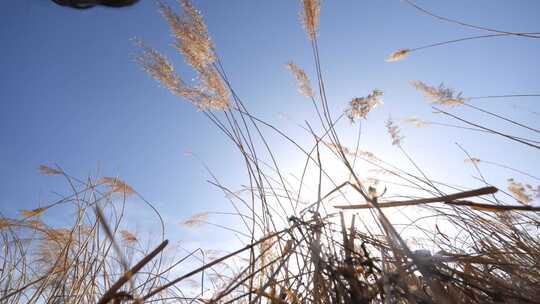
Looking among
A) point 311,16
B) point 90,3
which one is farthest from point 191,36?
point 90,3

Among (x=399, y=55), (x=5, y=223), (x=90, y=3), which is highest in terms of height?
(x=90, y=3)

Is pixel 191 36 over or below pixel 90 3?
below

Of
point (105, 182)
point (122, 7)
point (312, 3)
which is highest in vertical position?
point (122, 7)

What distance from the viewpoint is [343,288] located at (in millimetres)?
872

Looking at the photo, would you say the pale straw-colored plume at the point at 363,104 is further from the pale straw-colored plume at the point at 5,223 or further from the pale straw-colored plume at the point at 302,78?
the pale straw-colored plume at the point at 5,223

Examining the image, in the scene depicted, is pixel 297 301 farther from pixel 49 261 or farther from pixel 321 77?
pixel 49 261

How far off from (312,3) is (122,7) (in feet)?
10.3

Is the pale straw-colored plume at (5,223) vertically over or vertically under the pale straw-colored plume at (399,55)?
under

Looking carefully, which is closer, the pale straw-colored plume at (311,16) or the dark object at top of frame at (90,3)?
the pale straw-colored plume at (311,16)

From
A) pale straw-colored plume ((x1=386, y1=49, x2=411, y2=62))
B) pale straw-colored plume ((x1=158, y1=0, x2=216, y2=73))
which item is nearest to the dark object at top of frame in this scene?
pale straw-colored plume ((x1=158, y1=0, x2=216, y2=73))

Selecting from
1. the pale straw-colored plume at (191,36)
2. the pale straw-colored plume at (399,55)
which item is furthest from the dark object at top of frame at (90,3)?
the pale straw-colored plume at (399,55)

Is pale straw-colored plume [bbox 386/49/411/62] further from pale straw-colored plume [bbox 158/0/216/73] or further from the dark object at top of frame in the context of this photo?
the dark object at top of frame

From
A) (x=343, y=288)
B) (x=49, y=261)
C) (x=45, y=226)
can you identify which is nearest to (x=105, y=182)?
(x=45, y=226)

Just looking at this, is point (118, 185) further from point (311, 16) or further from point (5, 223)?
point (311, 16)
